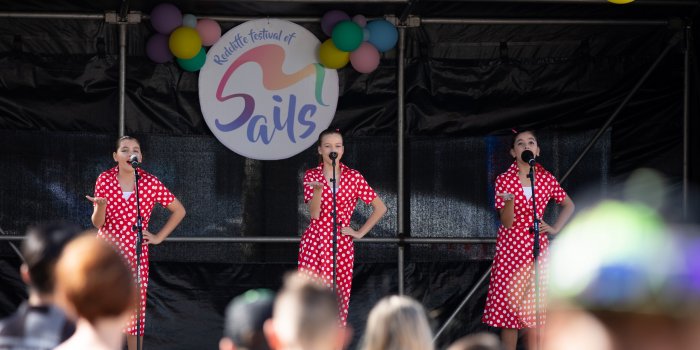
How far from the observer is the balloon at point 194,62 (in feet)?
21.8

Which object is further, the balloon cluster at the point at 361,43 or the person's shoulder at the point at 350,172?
the balloon cluster at the point at 361,43

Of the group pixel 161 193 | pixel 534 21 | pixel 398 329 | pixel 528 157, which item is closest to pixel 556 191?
pixel 528 157

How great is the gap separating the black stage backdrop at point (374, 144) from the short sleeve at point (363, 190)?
458 mm

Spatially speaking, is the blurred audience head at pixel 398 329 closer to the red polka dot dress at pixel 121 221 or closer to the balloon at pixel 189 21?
the red polka dot dress at pixel 121 221

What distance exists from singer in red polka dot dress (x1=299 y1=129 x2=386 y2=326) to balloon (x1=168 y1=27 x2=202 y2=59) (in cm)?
109

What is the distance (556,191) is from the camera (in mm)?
6422

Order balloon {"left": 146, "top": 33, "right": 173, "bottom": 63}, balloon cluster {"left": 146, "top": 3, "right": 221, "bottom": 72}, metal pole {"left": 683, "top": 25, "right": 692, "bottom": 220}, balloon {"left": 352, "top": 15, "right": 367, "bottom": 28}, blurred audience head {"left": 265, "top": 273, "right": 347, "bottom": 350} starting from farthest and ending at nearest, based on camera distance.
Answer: metal pole {"left": 683, "top": 25, "right": 692, "bottom": 220} → balloon {"left": 352, "top": 15, "right": 367, "bottom": 28} → balloon {"left": 146, "top": 33, "right": 173, "bottom": 63} → balloon cluster {"left": 146, "top": 3, "right": 221, "bottom": 72} → blurred audience head {"left": 265, "top": 273, "right": 347, "bottom": 350}

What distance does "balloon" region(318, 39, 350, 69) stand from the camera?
262 inches

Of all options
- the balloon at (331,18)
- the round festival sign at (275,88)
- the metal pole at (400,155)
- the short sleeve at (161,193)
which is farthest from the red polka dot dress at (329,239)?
the balloon at (331,18)

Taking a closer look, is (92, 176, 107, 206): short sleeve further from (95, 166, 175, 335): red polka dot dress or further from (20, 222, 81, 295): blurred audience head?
(20, 222, 81, 295): blurred audience head

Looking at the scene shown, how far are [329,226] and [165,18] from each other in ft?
6.04

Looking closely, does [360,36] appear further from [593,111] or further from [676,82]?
[676,82]

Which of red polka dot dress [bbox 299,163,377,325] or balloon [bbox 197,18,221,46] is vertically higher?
balloon [bbox 197,18,221,46]

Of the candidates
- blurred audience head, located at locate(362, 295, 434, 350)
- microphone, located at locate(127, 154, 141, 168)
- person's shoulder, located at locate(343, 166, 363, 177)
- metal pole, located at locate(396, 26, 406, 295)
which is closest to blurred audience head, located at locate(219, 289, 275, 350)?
blurred audience head, located at locate(362, 295, 434, 350)
